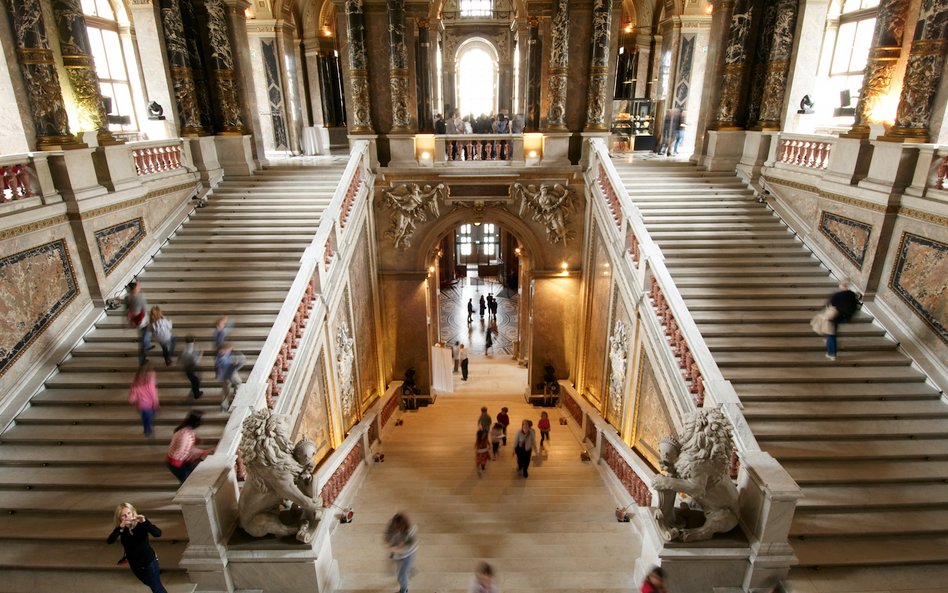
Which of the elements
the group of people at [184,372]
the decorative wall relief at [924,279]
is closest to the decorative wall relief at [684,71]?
the decorative wall relief at [924,279]

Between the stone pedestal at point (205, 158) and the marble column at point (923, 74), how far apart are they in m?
12.0

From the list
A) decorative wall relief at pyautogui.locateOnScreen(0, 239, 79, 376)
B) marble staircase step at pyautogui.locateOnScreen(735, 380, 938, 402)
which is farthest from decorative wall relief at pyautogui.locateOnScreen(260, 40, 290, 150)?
marble staircase step at pyautogui.locateOnScreen(735, 380, 938, 402)

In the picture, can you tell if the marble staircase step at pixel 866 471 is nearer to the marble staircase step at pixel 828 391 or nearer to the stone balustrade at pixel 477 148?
the marble staircase step at pixel 828 391

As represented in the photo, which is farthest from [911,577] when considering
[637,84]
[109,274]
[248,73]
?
[637,84]

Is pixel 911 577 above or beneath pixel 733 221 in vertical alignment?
beneath

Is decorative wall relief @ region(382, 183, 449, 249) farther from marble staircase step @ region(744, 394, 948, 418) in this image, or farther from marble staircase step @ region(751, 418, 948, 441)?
marble staircase step @ region(751, 418, 948, 441)

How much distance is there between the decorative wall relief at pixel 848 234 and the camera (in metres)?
7.47

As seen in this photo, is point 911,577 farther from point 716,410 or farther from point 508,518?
point 508,518

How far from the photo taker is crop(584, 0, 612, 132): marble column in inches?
425

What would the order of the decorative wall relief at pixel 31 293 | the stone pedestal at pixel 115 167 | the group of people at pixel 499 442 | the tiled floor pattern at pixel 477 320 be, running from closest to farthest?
the decorative wall relief at pixel 31 293 < the stone pedestal at pixel 115 167 < the group of people at pixel 499 442 < the tiled floor pattern at pixel 477 320

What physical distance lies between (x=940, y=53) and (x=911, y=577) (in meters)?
6.54

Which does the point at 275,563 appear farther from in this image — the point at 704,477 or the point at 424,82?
the point at 424,82

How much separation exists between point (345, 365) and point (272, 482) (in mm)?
4320

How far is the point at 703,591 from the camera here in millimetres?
4547
